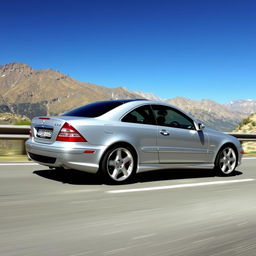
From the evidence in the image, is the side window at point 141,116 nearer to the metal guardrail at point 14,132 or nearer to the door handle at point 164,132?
the door handle at point 164,132

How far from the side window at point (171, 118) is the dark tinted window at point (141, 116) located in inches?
5.1

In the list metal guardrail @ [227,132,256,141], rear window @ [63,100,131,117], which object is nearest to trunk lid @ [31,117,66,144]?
rear window @ [63,100,131,117]

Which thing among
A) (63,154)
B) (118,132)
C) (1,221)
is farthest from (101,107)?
(1,221)

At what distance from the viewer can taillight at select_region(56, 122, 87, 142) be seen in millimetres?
5645

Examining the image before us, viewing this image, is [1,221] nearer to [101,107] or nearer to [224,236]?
[224,236]

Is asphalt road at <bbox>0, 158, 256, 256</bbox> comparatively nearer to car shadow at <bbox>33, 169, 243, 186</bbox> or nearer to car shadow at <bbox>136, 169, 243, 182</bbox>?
car shadow at <bbox>33, 169, 243, 186</bbox>

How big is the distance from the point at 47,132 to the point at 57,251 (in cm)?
332

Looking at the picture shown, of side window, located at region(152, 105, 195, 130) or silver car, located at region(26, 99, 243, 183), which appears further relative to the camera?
side window, located at region(152, 105, 195, 130)

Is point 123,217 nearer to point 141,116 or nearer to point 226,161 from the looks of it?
point 141,116

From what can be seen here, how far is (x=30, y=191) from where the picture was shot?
17.2 ft

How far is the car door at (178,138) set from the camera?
6.62m

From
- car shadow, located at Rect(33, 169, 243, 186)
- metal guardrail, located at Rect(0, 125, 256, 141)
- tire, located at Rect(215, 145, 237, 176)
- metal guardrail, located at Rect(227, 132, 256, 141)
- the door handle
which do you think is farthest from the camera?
metal guardrail, located at Rect(227, 132, 256, 141)

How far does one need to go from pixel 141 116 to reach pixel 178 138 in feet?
2.82

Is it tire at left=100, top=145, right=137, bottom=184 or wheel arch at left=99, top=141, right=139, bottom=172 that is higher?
wheel arch at left=99, top=141, right=139, bottom=172
